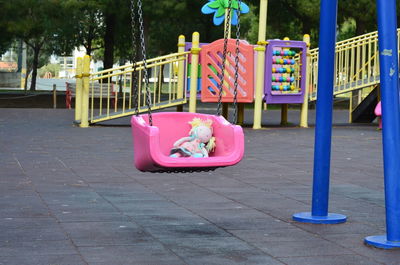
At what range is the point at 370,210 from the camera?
7.80 meters

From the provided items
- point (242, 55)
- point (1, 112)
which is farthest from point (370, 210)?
point (1, 112)

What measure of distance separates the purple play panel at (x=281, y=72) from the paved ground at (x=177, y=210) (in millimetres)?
5776

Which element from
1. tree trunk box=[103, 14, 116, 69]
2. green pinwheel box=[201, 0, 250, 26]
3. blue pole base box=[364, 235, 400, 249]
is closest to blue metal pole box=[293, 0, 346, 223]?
blue pole base box=[364, 235, 400, 249]

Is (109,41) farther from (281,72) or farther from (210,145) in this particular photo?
(210,145)

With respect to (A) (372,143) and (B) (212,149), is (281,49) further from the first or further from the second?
(B) (212,149)

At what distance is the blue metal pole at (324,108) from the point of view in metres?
7.18

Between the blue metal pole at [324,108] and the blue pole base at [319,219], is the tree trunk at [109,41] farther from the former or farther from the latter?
the blue pole base at [319,219]

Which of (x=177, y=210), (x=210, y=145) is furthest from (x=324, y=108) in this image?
(x=177, y=210)

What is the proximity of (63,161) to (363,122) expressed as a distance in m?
12.8

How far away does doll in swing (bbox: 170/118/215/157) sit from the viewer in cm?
790

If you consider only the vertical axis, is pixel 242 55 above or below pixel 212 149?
above

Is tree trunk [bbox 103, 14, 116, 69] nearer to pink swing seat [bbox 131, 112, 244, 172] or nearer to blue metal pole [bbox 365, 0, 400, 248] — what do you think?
pink swing seat [bbox 131, 112, 244, 172]

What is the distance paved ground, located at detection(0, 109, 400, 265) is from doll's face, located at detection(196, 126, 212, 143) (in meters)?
0.60

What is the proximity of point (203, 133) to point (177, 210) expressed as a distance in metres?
0.77
